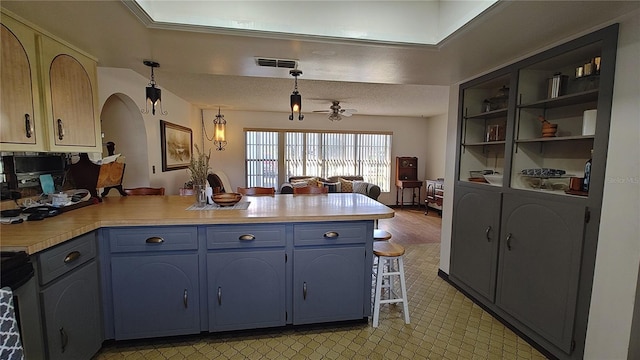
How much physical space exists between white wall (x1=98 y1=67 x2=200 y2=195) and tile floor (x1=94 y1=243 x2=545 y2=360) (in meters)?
2.32

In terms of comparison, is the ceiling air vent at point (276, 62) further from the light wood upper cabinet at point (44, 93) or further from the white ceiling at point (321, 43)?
the light wood upper cabinet at point (44, 93)

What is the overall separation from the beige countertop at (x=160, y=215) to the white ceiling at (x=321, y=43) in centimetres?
120

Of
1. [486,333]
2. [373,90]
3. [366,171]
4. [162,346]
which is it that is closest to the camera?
[162,346]

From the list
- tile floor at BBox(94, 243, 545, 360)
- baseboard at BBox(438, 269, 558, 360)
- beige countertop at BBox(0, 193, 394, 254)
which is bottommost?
tile floor at BBox(94, 243, 545, 360)

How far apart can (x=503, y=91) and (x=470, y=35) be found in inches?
38.9

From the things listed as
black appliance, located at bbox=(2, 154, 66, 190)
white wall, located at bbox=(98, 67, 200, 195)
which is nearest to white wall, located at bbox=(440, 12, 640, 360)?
black appliance, located at bbox=(2, 154, 66, 190)

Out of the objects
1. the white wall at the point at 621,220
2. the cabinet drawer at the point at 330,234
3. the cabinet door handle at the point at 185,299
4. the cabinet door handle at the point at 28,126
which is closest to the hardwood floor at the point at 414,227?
the cabinet drawer at the point at 330,234

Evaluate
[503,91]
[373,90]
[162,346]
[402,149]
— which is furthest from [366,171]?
[162,346]

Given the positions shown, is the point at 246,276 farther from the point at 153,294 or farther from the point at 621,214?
the point at 621,214

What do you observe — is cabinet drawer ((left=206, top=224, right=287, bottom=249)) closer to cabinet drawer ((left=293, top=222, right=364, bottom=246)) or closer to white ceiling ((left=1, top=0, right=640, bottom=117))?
cabinet drawer ((left=293, top=222, right=364, bottom=246))

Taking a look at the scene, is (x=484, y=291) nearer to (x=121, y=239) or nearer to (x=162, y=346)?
(x=162, y=346)

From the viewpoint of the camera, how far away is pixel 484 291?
7.86ft

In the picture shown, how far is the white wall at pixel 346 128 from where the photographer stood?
21.2ft

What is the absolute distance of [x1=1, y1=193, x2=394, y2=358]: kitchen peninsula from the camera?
1784 millimetres
